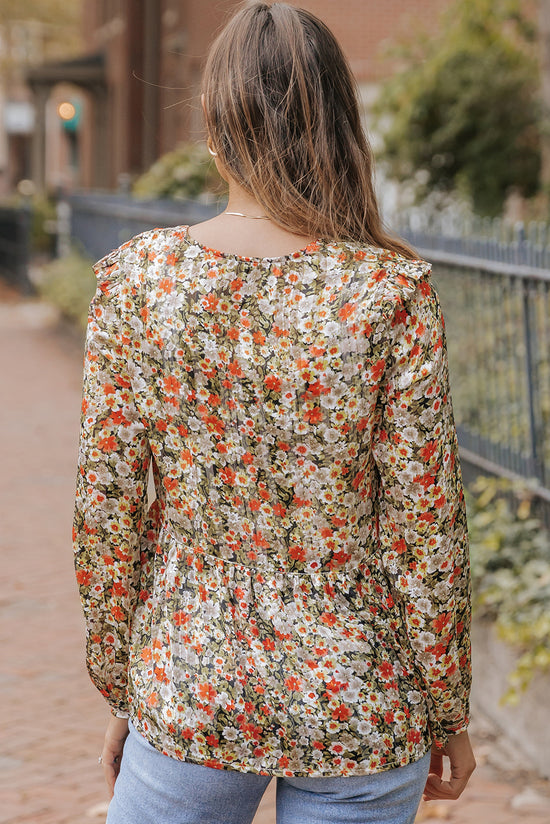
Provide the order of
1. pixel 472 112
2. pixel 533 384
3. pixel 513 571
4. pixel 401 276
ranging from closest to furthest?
pixel 401 276 < pixel 513 571 < pixel 533 384 < pixel 472 112

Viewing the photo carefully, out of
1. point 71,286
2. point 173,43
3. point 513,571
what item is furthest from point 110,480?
point 173,43

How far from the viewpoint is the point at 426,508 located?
1600 mm

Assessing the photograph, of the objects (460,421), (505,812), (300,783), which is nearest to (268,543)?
(300,783)

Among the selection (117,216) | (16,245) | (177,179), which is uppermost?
(177,179)

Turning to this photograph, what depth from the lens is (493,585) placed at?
426cm

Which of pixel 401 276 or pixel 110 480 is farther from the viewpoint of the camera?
pixel 110 480

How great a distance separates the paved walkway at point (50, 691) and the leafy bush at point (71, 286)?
5.15 meters

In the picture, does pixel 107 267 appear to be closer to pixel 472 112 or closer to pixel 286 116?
pixel 286 116

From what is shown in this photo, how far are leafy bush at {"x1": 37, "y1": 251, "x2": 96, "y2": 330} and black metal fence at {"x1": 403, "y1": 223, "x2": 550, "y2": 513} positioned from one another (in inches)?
326

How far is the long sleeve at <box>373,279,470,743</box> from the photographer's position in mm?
1543

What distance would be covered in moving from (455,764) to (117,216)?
11.6 m

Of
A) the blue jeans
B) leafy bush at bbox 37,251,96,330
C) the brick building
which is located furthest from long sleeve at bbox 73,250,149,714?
leafy bush at bbox 37,251,96,330

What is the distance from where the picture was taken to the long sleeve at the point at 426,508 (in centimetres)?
154

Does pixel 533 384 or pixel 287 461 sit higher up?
pixel 287 461
